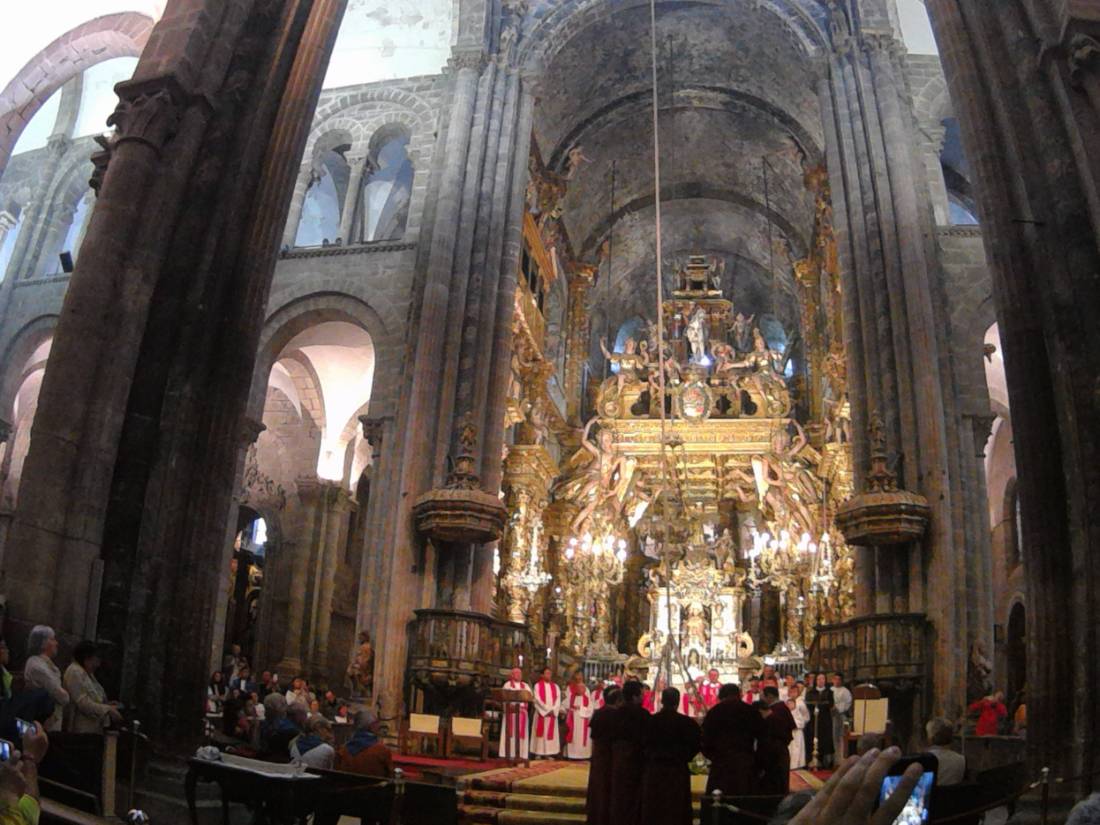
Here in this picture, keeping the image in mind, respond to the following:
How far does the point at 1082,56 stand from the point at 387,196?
580 inches

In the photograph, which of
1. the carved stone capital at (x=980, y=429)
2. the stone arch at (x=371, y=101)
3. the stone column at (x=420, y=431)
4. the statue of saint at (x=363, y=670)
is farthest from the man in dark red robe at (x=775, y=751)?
the stone arch at (x=371, y=101)

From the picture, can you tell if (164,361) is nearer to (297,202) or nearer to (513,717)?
(513,717)

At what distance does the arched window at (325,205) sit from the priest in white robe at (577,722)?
1078 cm

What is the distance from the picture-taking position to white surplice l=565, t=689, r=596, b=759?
1378 centimetres

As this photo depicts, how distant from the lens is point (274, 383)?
1994 cm

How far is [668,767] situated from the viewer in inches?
247

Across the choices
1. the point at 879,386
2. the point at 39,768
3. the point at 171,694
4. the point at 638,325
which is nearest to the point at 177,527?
the point at 171,694

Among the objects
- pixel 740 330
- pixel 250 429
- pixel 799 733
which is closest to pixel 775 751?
pixel 799 733

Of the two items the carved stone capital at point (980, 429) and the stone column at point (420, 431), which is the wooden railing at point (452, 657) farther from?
the carved stone capital at point (980, 429)

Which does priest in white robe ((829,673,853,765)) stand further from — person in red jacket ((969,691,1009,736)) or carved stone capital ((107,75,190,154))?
carved stone capital ((107,75,190,154))

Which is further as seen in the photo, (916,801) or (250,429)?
(250,429)

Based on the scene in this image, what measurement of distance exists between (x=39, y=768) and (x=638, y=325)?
84.7 feet

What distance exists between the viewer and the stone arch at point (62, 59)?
14.1 m

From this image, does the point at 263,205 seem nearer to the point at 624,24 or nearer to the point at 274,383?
the point at 274,383
